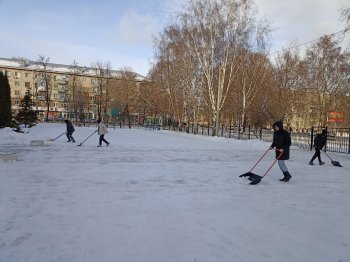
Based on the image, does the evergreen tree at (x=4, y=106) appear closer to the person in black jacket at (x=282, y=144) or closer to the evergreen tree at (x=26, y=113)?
the evergreen tree at (x=26, y=113)

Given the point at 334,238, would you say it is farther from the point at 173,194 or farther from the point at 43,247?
the point at 43,247

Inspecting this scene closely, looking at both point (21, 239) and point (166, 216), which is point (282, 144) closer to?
point (166, 216)

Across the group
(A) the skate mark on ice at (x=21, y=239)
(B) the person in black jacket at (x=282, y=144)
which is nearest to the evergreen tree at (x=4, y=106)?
(B) the person in black jacket at (x=282, y=144)

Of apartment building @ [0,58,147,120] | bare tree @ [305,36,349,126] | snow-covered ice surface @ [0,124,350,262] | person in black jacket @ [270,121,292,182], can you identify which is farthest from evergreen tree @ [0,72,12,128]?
apartment building @ [0,58,147,120]

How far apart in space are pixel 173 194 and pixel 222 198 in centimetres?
113

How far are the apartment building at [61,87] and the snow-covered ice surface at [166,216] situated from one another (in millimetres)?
66122

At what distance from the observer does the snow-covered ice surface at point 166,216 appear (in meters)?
4.63

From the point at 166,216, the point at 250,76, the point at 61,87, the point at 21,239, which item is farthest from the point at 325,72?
the point at 61,87

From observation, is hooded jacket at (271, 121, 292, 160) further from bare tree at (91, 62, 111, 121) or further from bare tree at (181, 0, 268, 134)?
bare tree at (91, 62, 111, 121)

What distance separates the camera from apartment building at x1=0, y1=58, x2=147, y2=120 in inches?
3150

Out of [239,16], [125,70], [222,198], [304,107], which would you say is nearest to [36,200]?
[222,198]

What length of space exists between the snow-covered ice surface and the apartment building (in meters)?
66.1

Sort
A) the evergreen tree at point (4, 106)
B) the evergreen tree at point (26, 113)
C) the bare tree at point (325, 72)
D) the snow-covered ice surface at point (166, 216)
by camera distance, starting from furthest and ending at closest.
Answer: the bare tree at point (325, 72) < the evergreen tree at point (26, 113) < the evergreen tree at point (4, 106) < the snow-covered ice surface at point (166, 216)

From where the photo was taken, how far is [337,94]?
44.2m
